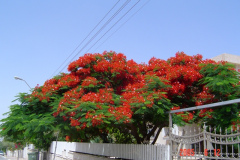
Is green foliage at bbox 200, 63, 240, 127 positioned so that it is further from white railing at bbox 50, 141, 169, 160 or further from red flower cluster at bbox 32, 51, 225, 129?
white railing at bbox 50, 141, 169, 160

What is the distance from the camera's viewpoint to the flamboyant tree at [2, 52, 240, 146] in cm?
954

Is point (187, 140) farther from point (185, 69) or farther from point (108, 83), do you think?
point (108, 83)

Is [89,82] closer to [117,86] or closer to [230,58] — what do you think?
[117,86]

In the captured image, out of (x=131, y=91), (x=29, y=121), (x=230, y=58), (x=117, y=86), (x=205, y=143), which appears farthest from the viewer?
(x=230, y=58)

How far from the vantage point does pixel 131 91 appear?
35.7ft

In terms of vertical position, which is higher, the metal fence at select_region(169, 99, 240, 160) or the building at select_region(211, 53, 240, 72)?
the building at select_region(211, 53, 240, 72)

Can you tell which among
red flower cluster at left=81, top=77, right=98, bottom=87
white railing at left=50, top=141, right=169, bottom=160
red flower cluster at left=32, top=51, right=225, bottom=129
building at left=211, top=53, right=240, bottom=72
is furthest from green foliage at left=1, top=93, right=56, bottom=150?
building at left=211, top=53, right=240, bottom=72

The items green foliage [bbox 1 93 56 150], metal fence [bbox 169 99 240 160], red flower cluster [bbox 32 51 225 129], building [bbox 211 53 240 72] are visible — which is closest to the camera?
metal fence [bbox 169 99 240 160]

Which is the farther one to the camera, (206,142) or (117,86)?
(117,86)

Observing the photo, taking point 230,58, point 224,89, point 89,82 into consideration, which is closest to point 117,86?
point 89,82

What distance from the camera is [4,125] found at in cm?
1272

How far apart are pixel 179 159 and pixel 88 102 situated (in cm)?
365

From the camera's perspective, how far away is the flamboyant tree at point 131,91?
9543 millimetres

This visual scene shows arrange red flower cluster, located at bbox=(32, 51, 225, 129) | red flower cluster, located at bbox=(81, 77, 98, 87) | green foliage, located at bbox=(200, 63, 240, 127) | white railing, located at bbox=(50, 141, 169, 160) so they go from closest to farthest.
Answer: green foliage, located at bbox=(200, 63, 240, 127)
red flower cluster, located at bbox=(32, 51, 225, 129)
white railing, located at bbox=(50, 141, 169, 160)
red flower cluster, located at bbox=(81, 77, 98, 87)
